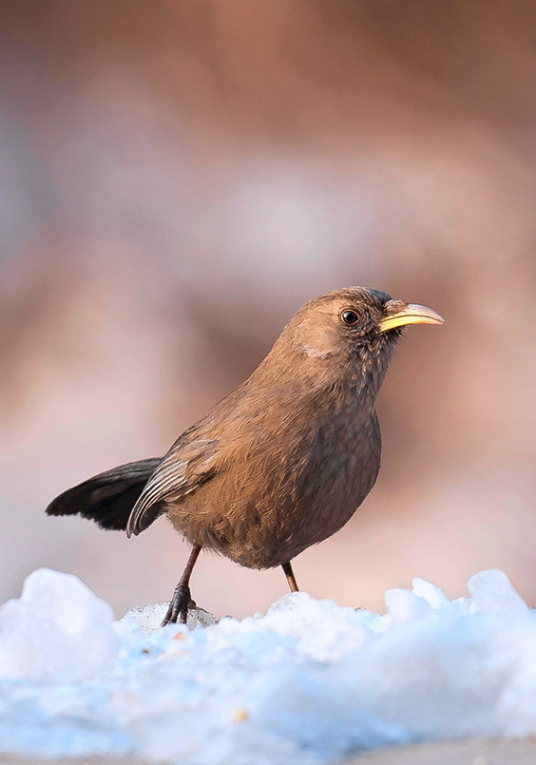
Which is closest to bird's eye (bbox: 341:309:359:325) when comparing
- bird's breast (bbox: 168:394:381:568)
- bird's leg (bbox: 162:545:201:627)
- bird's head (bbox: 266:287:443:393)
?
bird's head (bbox: 266:287:443:393)

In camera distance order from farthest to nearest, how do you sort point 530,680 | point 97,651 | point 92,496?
point 92,496, point 97,651, point 530,680

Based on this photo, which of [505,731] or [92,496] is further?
[92,496]

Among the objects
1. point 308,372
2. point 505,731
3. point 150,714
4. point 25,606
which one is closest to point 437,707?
point 505,731

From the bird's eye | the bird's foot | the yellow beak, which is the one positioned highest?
the bird's eye

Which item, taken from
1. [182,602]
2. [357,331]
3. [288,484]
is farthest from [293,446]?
[182,602]

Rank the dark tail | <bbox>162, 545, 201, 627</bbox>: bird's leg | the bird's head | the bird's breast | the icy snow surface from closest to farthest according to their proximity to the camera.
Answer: the icy snow surface, the bird's breast, the bird's head, <bbox>162, 545, 201, 627</bbox>: bird's leg, the dark tail

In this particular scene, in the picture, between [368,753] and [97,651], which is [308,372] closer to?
[97,651]

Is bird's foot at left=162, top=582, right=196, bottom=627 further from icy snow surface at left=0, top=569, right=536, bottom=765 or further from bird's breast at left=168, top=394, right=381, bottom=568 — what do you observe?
icy snow surface at left=0, top=569, right=536, bottom=765
